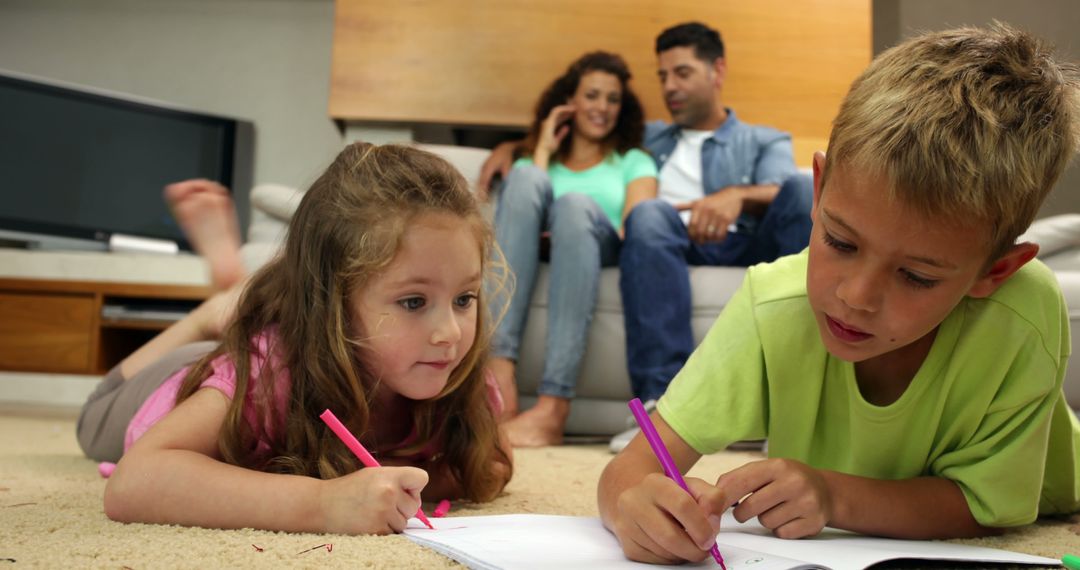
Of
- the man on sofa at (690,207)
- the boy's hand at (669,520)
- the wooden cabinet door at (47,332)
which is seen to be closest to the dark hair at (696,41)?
the man on sofa at (690,207)

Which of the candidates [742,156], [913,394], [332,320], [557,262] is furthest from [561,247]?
[913,394]

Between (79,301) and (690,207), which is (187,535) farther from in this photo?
(79,301)

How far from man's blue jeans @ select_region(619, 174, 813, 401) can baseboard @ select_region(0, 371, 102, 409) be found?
1.77 meters

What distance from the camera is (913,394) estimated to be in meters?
0.75

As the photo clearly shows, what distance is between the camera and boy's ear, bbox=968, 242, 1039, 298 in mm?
690

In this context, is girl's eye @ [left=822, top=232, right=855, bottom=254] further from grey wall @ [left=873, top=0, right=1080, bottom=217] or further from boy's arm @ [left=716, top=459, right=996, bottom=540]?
grey wall @ [left=873, top=0, right=1080, bottom=217]

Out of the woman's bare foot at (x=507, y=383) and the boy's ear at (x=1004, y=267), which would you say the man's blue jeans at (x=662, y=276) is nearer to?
the woman's bare foot at (x=507, y=383)

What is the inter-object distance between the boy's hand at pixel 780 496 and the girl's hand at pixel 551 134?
1.53 metres

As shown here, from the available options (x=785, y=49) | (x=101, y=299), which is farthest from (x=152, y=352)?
(x=785, y=49)

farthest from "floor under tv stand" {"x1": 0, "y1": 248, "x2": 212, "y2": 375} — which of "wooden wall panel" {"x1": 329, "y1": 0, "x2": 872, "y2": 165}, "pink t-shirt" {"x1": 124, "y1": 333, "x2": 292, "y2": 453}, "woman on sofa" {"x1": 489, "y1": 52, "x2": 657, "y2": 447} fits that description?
"pink t-shirt" {"x1": 124, "y1": 333, "x2": 292, "y2": 453}

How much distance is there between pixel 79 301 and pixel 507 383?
169cm

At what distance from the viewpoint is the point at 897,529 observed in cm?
72

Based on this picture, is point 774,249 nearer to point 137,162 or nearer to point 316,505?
point 316,505

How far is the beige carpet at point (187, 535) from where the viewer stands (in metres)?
0.61
